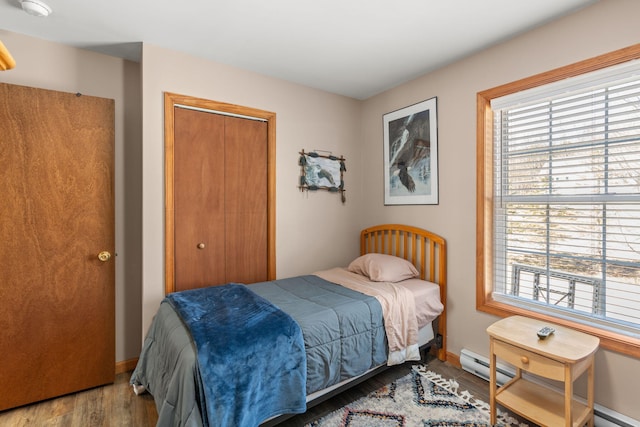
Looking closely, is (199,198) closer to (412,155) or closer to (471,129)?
(412,155)

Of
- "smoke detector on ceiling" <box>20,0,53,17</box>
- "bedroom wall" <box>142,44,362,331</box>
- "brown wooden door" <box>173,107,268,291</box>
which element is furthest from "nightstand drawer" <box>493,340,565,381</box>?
"smoke detector on ceiling" <box>20,0,53,17</box>

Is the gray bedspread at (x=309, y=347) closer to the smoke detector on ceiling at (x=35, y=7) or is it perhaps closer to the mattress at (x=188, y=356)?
the mattress at (x=188, y=356)

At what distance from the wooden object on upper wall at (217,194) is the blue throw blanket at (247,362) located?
2.29 ft

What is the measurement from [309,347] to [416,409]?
0.88 m

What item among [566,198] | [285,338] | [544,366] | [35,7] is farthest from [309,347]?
[35,7]

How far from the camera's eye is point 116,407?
6.74 feet

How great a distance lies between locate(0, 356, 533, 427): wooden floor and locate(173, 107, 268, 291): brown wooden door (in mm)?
809

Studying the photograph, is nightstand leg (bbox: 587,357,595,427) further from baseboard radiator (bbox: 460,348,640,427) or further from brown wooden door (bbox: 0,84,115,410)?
brown wooden door (bbox: 0,84,115,410)

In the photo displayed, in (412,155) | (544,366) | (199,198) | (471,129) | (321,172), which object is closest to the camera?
(544,366)

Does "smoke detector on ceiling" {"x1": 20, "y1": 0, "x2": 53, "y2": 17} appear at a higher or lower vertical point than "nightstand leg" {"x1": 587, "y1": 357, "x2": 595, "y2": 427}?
higher

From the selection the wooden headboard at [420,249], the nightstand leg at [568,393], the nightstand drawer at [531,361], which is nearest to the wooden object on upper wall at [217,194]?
the wooden headboard at [420,249]

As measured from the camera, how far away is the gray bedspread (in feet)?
4.74

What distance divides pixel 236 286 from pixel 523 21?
271cm

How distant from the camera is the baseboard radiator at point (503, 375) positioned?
1.71 metres
